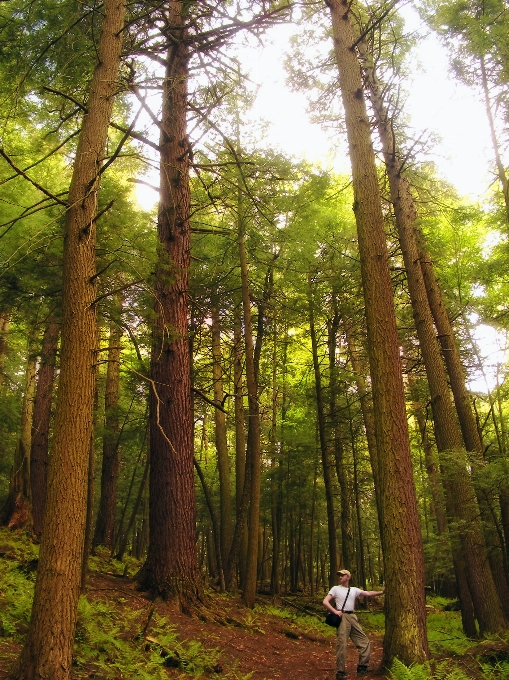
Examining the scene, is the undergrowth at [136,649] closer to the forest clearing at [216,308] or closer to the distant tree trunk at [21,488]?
the forest clearing at [216,308]

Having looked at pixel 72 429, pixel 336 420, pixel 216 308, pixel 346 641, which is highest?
pixel 216 308

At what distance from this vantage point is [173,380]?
8.50 meters

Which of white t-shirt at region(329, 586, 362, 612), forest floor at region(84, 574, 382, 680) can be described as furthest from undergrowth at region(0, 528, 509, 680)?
white t-shirt at region(329, 586, 362, 612)

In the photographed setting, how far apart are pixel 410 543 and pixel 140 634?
3574 millimetres

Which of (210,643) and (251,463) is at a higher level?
(251,463)

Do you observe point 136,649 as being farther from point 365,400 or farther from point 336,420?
point 336,420

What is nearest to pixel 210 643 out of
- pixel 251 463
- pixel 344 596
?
pixel 344 596

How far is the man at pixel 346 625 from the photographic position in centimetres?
681

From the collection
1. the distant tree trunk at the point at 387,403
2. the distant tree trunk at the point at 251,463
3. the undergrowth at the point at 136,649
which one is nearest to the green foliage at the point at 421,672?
the undergrowth at the point at 136,649

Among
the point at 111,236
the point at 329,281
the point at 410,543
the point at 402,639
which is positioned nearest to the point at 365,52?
the point at 329,281

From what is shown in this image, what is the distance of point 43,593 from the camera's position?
4.28m

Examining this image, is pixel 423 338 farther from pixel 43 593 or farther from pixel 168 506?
pixel 43 593

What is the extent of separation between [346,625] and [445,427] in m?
4.51

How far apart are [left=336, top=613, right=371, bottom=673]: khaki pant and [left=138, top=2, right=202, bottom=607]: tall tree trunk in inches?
88.8
